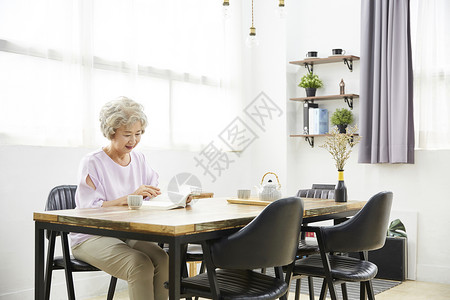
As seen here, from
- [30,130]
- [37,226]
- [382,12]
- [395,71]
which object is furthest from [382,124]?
[37,226]

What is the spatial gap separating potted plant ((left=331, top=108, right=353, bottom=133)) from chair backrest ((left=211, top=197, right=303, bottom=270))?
2.85m

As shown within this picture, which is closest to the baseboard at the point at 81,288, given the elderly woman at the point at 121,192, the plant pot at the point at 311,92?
the elderly woman at the point at 121,192

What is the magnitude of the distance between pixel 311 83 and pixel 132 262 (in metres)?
3.19

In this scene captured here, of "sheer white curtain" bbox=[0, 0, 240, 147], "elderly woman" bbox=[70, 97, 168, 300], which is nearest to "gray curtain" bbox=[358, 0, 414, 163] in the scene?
"sheer white curtain" bbox=[0, 0, 240, 147]

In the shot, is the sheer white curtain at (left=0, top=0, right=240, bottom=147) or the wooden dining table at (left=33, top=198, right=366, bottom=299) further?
the sheer white curtain at (left=0, top=0, right=240, bottom=147)

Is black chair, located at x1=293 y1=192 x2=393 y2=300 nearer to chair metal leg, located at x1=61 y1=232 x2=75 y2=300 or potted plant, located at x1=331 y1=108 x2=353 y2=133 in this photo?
chair metal leg, located at x1=61 y1=232 x2=75 y2=300

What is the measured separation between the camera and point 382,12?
15.6 ft

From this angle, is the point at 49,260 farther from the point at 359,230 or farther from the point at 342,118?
the point at 342,118

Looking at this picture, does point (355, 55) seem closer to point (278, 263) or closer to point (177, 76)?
point (177, 76)

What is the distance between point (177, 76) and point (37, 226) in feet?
8.20

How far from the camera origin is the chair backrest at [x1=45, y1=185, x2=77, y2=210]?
3061mm

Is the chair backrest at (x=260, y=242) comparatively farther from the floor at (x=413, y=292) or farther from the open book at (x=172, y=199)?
the floor at (x=413, y=292)

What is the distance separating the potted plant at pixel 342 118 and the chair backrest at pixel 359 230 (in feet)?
7.49

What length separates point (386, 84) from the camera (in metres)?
4.71
